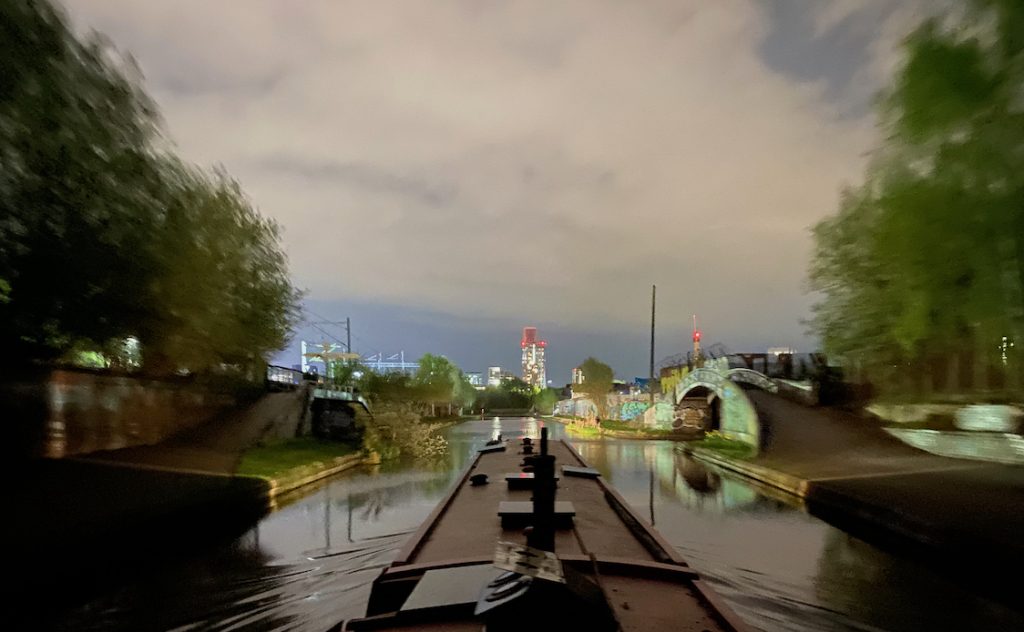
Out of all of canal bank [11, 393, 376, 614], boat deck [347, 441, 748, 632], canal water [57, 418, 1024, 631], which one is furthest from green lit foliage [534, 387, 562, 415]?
boat deck [347, 441, 748, 632]

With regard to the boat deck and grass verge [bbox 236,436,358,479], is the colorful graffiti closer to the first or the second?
grass verge [bbox 236,436,358,479]

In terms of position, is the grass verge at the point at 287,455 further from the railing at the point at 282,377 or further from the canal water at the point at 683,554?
the railing at the point at 282,377

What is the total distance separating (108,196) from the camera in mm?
13461

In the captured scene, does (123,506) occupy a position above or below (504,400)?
above

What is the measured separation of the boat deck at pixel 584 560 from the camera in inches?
165

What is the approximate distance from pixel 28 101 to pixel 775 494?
17.5 meters

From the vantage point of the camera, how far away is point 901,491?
13.6 meters

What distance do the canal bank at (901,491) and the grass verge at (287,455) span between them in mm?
13363

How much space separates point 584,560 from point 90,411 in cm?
1498

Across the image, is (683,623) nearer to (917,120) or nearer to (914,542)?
(914,542)

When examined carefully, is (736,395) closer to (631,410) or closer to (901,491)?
(901,491)

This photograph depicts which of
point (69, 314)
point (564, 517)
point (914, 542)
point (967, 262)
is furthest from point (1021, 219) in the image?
point (69, 314)

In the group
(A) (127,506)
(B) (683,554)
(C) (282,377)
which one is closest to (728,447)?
(B) (683,554)

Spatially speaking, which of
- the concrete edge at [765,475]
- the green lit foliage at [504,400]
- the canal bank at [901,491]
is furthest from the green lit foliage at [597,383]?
the green lit foliage at [504,400]
